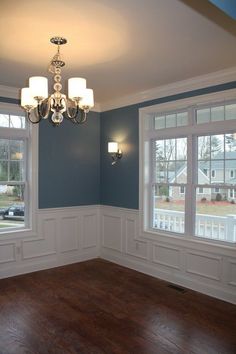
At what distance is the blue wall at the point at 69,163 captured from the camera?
4742 mm

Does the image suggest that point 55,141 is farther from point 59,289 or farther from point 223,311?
point 223,311

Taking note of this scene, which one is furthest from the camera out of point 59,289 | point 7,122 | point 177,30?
point 7,122

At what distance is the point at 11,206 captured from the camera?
4.55 meters

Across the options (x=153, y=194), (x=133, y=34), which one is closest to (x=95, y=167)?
(x=153, y=194)

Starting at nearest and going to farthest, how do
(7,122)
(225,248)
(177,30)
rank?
(177,30) → (225,248) → (7,122)

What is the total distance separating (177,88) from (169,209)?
5.54ft

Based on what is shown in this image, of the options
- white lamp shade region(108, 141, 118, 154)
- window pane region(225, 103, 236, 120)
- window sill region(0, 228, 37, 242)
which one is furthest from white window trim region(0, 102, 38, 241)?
window pane region(225, 103, 236, 120)

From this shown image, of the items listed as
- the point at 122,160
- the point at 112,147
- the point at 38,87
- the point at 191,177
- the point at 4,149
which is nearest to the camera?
the point at 38,87

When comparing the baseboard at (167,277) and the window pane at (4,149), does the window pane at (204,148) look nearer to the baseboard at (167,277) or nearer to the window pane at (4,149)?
the baseboard at (167,277)

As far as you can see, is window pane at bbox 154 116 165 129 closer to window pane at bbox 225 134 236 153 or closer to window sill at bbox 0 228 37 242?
window pane at bbox 225 134 236 153

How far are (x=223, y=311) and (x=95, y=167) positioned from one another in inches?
121

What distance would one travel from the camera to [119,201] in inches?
198

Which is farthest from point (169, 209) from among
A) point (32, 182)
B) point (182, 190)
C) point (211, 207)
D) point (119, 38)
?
point (119, 38)

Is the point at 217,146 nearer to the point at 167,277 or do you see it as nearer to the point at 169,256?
the point at 169,256
